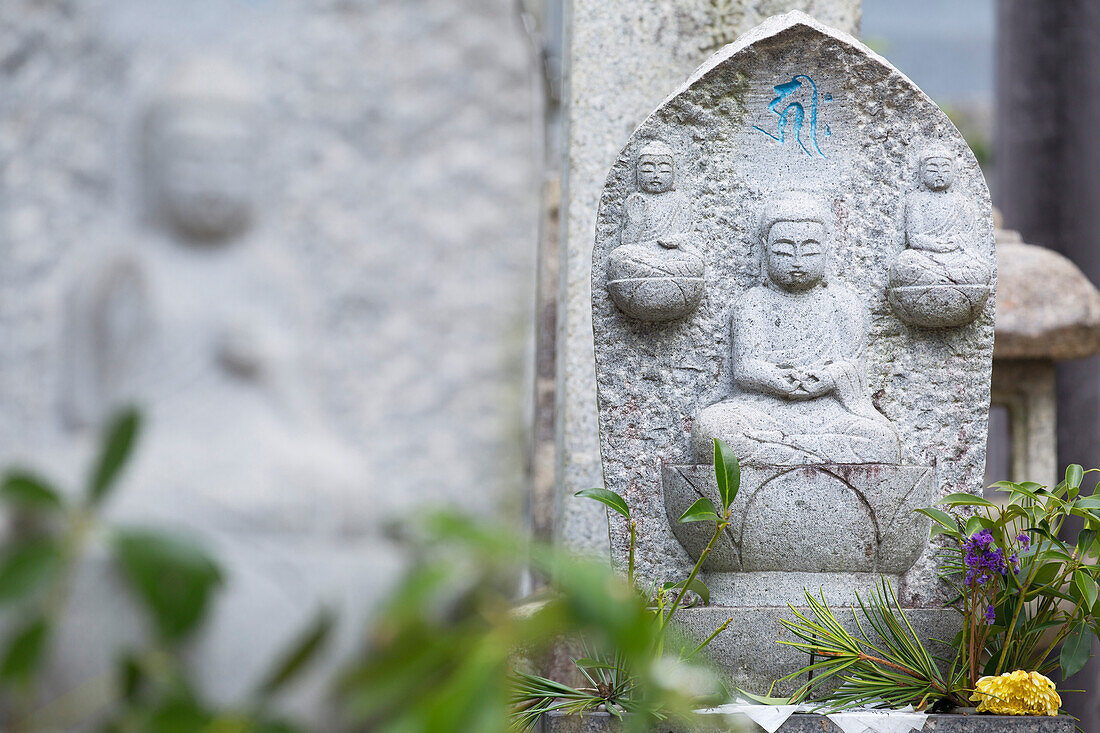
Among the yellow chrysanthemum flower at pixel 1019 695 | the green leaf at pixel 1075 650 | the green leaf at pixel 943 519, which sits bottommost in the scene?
the yellow chrysanthemum flower at pixel 1019 695

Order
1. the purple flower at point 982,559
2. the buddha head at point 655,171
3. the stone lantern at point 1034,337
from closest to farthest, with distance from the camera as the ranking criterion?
1. the purple flower at point 982,559
2. the buddha head at point 655,171
3. the stone lantern at point 1034,337

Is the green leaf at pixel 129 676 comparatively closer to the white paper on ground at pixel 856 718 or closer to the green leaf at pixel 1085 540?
the white paper on ground at pixel 856 718

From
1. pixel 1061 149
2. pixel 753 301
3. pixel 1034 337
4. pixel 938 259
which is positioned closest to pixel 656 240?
pixel 753 301

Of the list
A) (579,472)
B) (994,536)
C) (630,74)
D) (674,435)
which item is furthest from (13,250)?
(630,74)

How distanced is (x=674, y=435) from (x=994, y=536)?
750mm

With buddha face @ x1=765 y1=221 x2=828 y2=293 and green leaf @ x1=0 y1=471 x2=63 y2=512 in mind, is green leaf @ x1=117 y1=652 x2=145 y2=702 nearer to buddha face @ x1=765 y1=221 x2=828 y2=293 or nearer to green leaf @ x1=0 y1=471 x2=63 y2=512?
green leaf @ x1=0 y1=471 x2=63 y2=512

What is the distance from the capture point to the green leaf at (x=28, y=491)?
→ 0.41 meters

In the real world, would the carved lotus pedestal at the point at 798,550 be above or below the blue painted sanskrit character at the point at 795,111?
below

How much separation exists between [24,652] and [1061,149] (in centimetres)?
623

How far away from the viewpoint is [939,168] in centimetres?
243

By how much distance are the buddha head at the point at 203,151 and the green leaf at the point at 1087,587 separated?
5.40ft

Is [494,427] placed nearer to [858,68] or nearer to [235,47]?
[235,47]

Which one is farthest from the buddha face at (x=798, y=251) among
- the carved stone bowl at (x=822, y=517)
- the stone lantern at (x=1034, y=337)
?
the stone lantern at (x=1034, y=337)

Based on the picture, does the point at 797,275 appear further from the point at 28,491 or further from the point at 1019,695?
the point at 28,491
